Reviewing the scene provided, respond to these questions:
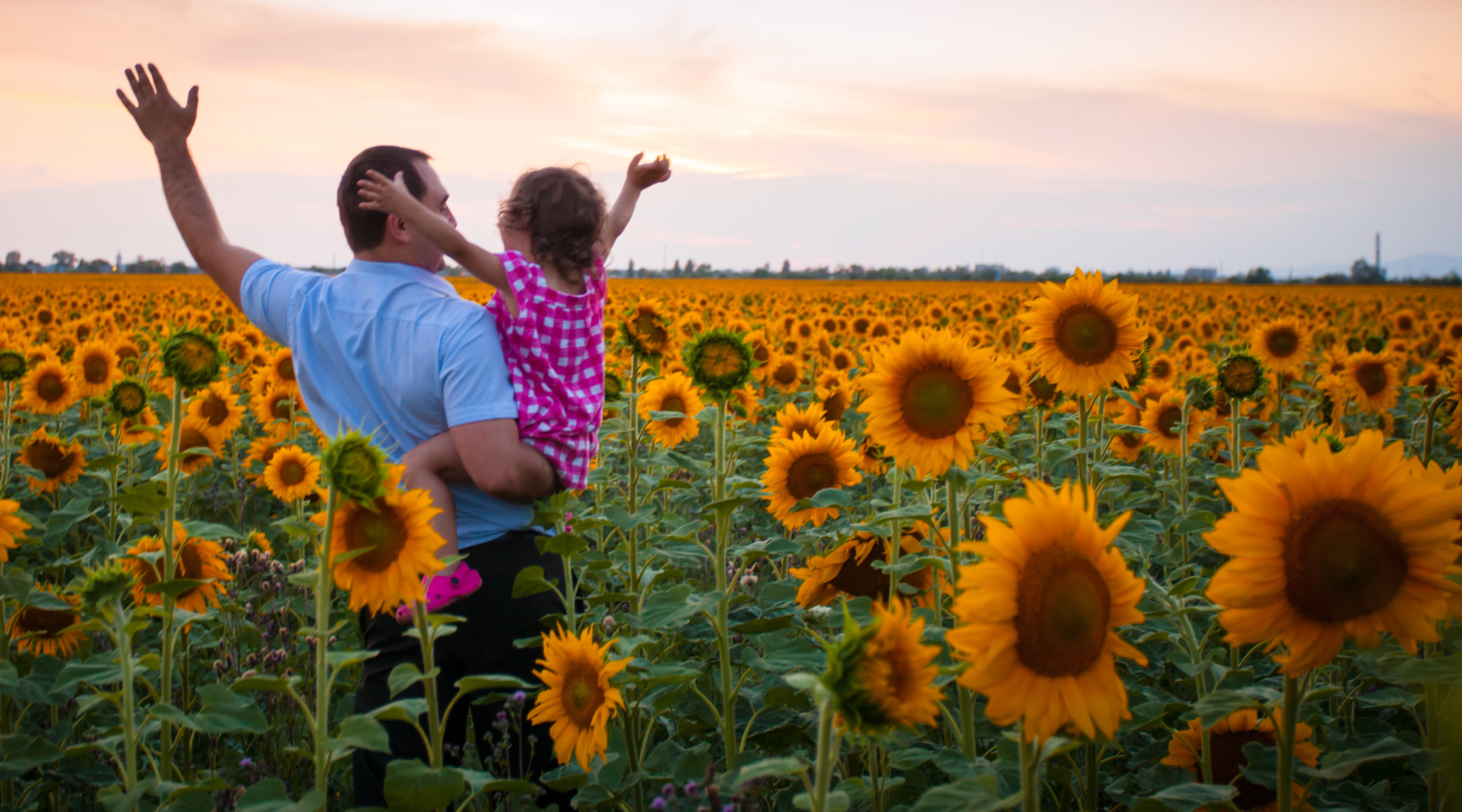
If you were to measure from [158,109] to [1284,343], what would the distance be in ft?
24.4

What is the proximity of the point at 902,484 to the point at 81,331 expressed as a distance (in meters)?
11.3

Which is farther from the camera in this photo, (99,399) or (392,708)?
(99,399)

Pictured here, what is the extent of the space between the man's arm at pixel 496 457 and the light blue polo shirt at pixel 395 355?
1.2 inches

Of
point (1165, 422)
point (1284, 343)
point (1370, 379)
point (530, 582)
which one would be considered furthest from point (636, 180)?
point (1370, 379)

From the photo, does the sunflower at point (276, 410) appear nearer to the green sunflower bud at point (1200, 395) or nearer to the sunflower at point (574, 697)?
the sunflower at point (574, 697)

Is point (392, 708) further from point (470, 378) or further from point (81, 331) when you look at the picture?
point (81, 331)

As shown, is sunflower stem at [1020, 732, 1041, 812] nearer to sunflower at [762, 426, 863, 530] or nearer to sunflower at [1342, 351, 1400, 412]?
sunflower at [762, 426, 863, 530]

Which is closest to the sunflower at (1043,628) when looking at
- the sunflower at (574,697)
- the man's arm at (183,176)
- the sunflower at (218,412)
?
the sunflower at (574,697)

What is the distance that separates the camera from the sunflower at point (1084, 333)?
3061 millimetres

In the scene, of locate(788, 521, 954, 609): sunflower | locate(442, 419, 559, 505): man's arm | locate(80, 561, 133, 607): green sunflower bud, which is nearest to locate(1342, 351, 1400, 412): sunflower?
locate(788, 521, 954, 609): sunflower

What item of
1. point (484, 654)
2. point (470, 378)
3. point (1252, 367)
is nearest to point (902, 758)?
point (484, 654)

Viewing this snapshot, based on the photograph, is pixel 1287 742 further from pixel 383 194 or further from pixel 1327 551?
pixel 383 194

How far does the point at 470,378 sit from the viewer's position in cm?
246

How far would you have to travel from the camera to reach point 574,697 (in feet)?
7.31
